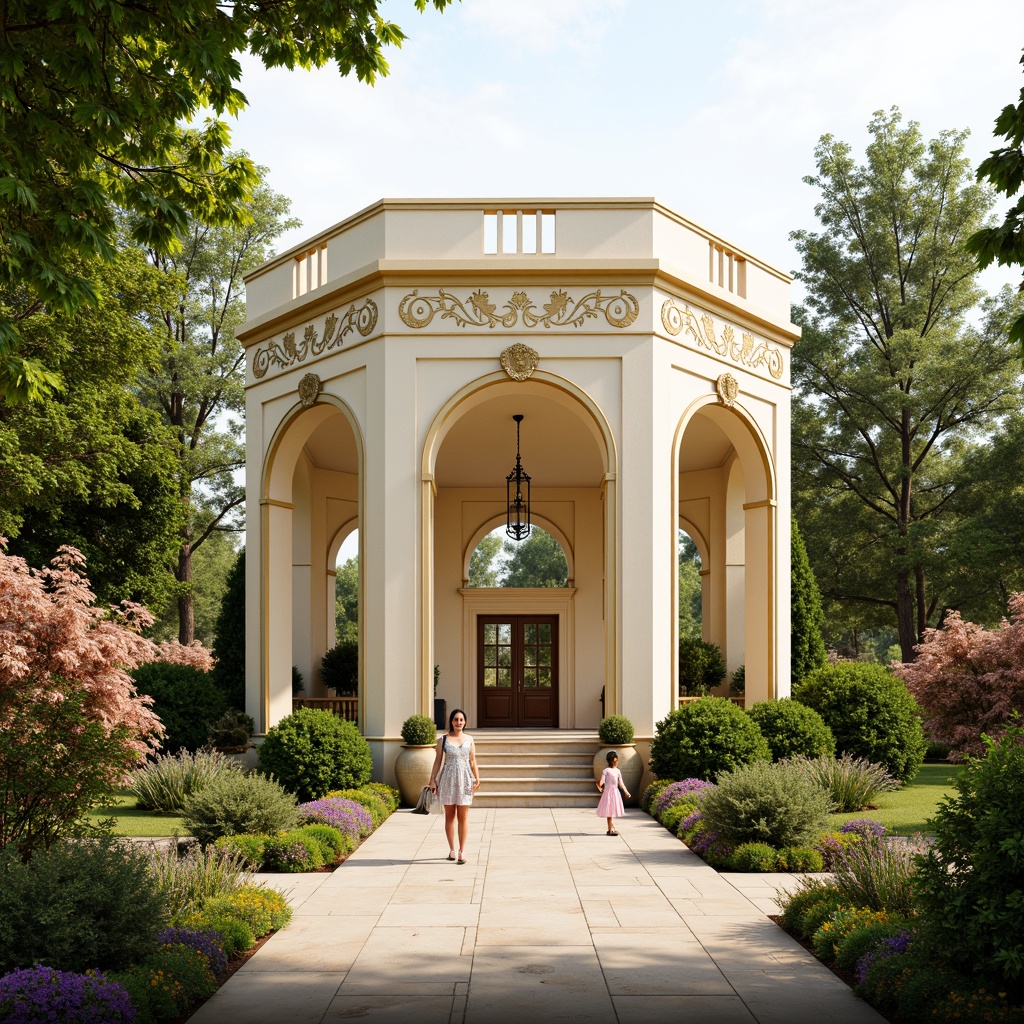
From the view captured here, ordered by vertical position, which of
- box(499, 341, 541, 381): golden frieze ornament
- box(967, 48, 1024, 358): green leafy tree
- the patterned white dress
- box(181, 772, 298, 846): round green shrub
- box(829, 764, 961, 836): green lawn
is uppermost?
box(499, 341, 541, 381): golden frieze ornament

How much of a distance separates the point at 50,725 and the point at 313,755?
6.09m

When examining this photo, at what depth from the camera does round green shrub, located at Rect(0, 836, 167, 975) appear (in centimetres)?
557

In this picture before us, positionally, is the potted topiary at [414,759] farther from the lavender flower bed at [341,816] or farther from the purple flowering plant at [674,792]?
the purple flowering plant at [674,792]

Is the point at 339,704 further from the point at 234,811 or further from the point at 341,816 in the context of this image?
the point at 234,811

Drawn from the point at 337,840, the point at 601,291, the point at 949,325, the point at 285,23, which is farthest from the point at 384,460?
the point at 949,325

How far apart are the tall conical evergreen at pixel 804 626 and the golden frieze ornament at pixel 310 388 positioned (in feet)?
29.0

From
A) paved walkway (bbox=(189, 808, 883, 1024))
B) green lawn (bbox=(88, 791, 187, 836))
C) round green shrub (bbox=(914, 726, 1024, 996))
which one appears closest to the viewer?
round green shrub (bbox=(914, 726, 1024, 996))

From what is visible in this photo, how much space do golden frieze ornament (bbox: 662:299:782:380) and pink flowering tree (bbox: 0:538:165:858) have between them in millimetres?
8720

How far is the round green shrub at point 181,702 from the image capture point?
16.7m

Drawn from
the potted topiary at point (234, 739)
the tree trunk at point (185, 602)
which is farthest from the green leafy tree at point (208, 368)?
the potted topiary at point (234, 739)

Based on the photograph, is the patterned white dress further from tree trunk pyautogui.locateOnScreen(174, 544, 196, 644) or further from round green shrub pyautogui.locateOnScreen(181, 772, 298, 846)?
tree trunk pyautogui.locateOnScreen(174, 544, 196, 644)

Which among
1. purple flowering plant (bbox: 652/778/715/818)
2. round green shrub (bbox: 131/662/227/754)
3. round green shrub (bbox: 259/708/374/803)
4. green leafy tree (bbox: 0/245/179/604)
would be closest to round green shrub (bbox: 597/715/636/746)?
purple flowering plant (bbox: 652/778/715/818)

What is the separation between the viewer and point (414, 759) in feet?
47.0

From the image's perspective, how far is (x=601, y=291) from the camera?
49.6 ft
